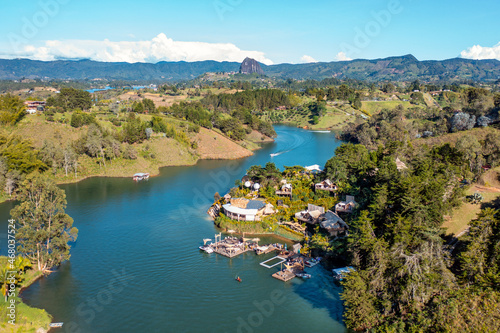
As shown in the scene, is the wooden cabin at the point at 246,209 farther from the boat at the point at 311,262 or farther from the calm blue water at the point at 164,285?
the boat at the point at 311,262

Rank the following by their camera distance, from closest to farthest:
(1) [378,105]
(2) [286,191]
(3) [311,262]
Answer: (3) [311,262], (2) [286,191], (1) [378,105]

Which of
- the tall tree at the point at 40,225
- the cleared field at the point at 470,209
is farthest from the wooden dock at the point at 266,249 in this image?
the tall tree at the point at 40,225

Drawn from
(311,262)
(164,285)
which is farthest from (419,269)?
(164,285)

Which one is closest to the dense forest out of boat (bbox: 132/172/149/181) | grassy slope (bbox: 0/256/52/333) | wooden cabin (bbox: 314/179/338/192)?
wooden cabin (bbox: 314/179/338/192)

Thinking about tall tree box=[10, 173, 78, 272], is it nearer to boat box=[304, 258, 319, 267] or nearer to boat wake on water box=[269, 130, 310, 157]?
boat box=[304, 258, 319, 267]

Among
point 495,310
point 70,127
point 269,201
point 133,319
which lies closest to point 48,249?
point 133,319

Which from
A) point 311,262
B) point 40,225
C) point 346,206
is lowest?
point 311,262

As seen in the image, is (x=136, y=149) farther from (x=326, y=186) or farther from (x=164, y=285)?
(x=164, y=285)
